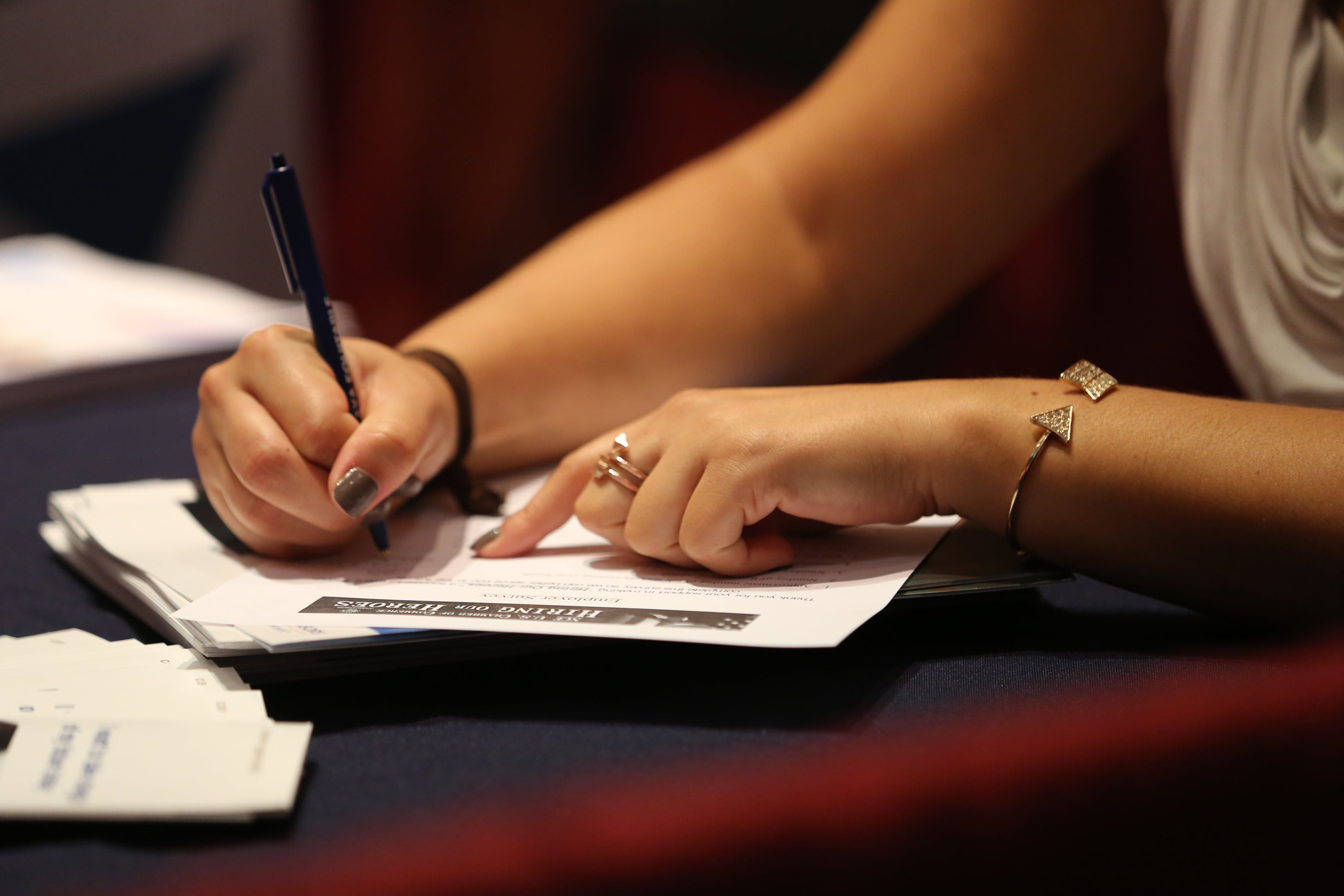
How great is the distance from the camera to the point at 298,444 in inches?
23.9

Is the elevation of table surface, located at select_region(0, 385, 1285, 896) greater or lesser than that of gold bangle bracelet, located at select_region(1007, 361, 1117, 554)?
lesser

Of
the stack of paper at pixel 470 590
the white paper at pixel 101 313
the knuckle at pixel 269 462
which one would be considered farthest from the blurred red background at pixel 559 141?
the knuckle at pixel 269 462

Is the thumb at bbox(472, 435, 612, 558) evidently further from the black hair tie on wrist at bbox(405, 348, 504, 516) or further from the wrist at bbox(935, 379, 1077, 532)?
the wrist at bbox(935, 379, 1077, 532)

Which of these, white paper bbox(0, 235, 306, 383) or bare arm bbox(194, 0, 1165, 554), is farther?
white paper bbox(0, 235, 306, 383)

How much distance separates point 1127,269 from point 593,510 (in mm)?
1134

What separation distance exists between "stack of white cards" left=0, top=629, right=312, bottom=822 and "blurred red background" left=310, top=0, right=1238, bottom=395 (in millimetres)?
1216

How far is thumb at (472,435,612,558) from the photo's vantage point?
0.62m

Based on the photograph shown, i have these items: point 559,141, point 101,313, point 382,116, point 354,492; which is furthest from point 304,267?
point 382,116

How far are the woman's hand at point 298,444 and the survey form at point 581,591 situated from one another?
0.03m

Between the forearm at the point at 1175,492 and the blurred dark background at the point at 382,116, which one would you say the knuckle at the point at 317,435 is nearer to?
the forearm at the point at 1175,492

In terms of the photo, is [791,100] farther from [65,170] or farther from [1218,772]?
[1218,772]

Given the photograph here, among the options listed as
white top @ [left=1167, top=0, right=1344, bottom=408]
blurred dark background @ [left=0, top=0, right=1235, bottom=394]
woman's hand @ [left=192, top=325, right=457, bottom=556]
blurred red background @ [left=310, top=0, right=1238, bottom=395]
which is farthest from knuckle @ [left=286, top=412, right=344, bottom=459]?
blurred dark background @ [left=0, top=0, right=1235, bottom=394]

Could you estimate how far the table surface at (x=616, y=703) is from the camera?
38cm

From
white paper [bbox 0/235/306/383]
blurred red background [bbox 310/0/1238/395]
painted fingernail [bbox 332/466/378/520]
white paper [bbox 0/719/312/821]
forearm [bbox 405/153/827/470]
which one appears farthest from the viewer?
blurred red background [bbox 310/0/1238/395]
